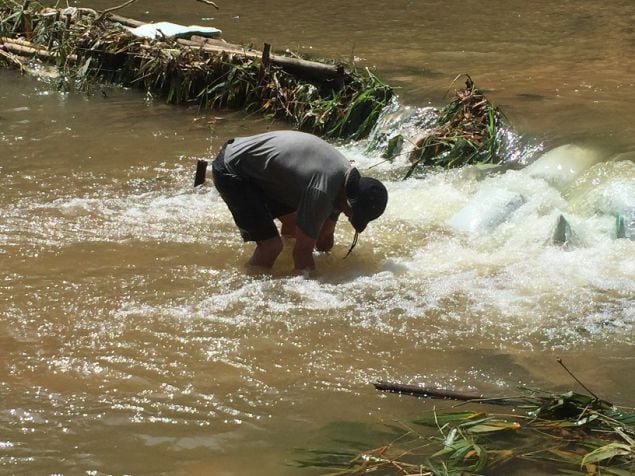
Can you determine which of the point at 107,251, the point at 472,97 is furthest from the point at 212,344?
the point at 472,97

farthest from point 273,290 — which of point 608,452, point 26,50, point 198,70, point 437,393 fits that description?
point 26,50

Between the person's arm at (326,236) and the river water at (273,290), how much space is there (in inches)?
2.9

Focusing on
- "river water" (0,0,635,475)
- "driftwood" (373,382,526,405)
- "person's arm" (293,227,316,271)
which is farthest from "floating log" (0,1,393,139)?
"driftwood" (373,382,526,405)

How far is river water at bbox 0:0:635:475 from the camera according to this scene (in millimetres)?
3723

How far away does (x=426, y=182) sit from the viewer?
690cm

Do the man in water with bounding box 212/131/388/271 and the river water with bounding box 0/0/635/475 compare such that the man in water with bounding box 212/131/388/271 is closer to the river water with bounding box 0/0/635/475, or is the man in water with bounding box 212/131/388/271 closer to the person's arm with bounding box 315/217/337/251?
the person's arm with bounding box 315/217/337/251

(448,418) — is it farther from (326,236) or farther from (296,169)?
(326,236)

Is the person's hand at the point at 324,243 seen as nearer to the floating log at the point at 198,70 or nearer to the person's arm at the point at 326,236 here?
the person's arm at the point at 326,236

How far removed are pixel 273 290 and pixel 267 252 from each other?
0.92 ft

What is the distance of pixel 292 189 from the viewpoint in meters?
4.91

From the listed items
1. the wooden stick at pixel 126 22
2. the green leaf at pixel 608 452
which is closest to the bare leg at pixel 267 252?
the green leaf at pixel 608 452

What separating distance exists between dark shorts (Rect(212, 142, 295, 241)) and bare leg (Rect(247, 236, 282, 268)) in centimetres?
4

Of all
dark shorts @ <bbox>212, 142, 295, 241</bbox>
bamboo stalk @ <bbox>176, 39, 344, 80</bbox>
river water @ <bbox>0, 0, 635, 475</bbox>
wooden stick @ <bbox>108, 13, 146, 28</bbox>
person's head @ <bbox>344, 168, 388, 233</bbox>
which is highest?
wooden stick @ <bbox>108, 13, 146, 28</bbox>

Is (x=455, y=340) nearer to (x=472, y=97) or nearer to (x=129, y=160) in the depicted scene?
(x=472, y=97)
